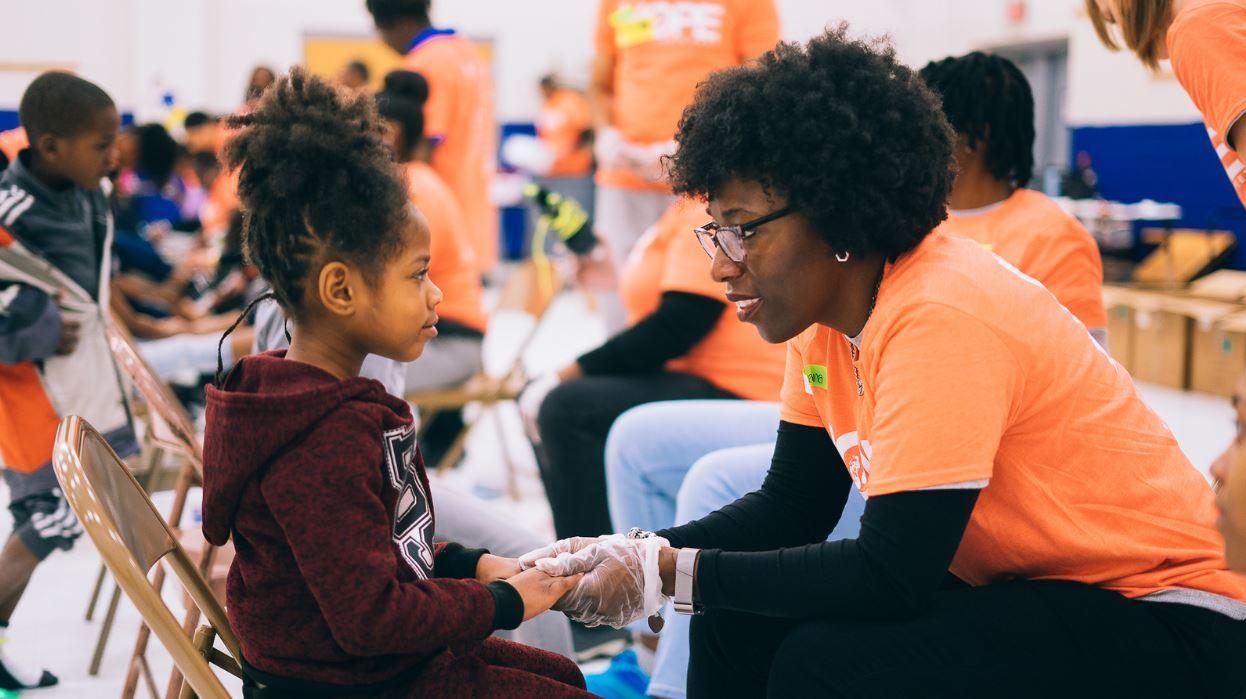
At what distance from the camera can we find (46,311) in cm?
232

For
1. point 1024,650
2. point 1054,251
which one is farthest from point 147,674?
point 1054,251

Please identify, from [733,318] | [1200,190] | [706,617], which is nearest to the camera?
[706,617]

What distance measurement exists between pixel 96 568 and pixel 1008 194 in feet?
8.49

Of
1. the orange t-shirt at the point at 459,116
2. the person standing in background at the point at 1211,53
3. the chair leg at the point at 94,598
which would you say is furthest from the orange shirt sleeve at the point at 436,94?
the person standing in background at the point at 1211,53

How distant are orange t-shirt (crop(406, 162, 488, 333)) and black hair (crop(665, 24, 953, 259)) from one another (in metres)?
1.97

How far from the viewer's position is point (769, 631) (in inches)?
55.3

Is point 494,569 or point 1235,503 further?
point 494,569

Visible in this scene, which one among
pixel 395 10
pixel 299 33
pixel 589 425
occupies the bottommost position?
pixel 589 425

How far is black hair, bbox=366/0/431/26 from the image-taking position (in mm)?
4090

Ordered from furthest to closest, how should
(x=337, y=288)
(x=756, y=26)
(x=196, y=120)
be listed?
(x=196, y=120), (x=756, y=26), (x=337, y=288)

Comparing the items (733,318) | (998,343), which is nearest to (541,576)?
(998,343)

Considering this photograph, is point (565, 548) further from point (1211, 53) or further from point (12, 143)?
point (12, 143)

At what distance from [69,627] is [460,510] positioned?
1371 millimetres

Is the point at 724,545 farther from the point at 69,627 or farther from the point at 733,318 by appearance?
the point at 69,627
